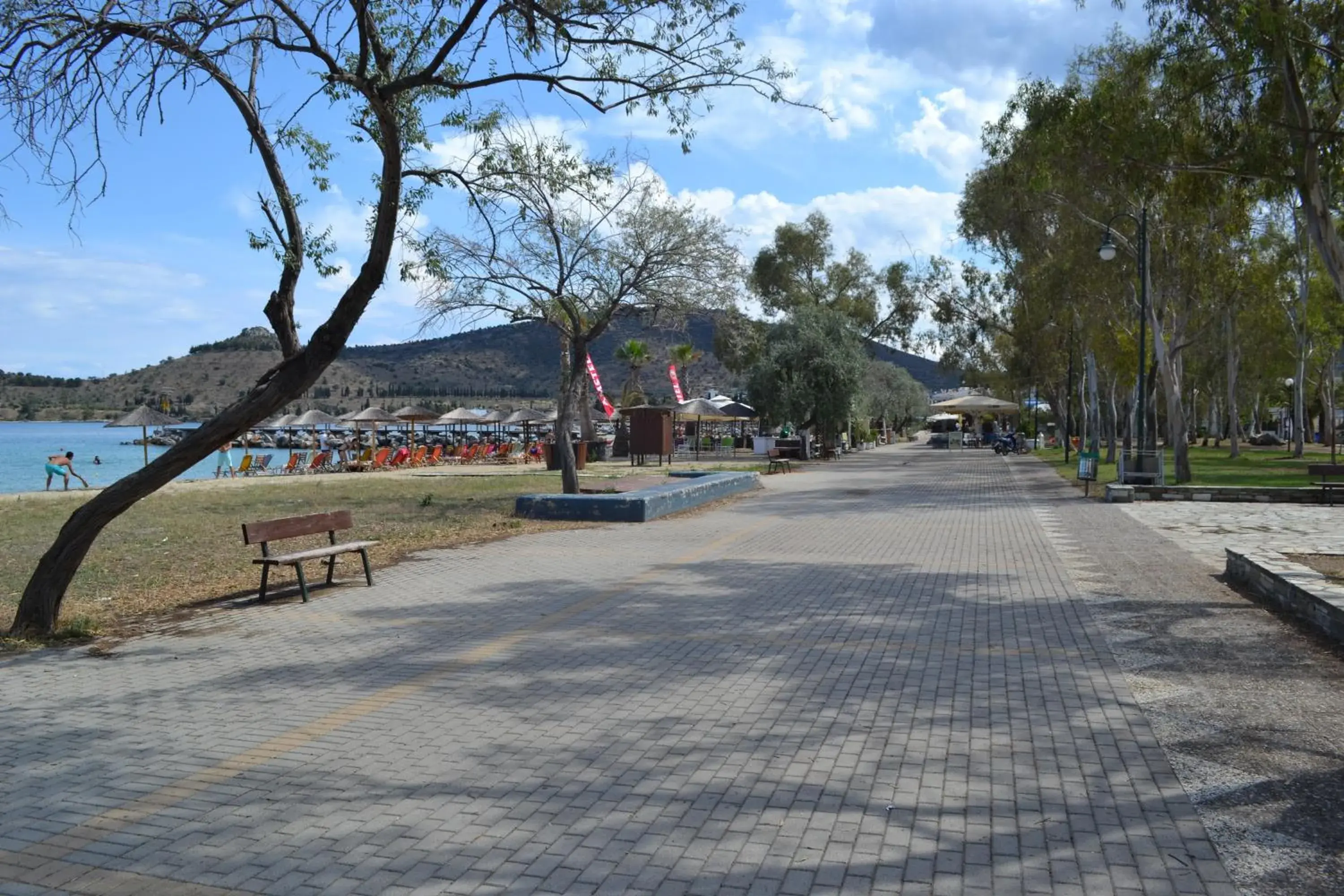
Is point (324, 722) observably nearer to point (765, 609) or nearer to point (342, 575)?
point (765, 609)

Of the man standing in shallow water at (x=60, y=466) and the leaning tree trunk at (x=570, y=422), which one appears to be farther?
the man standing in shallow water at (x=60, y=466)

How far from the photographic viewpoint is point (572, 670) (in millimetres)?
6703

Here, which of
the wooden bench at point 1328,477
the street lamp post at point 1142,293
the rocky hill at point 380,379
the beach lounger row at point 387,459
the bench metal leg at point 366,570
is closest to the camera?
the bench metal leg at point 366,570

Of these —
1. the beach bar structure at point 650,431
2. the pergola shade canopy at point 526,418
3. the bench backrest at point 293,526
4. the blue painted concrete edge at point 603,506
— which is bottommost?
the blue painted concrete edge at point 603,506

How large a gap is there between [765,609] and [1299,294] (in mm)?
39253

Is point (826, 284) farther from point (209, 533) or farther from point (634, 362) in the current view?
point (209, 533)

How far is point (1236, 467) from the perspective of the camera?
3331 centimetres

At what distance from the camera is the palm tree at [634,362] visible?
180 ft

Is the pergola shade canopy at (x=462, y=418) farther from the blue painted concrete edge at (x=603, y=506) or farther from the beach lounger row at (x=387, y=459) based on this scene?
the blue painted concrete edge at (x=603, y=506)

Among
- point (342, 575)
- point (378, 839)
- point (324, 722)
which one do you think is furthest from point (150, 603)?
point (378, 839)

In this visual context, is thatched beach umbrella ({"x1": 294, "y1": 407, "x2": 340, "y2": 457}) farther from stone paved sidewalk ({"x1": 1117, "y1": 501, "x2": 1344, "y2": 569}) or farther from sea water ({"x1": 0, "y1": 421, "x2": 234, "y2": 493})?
stone paved sidewalk ({"x1": 1117, "y1": 501, "x2": 1344, "y2": 569})

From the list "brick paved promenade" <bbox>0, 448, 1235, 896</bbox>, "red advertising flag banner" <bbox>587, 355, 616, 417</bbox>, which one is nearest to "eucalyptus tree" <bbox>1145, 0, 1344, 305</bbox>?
"brick paved promenade" <bbox>0, 448, 1235, 896</bbox>

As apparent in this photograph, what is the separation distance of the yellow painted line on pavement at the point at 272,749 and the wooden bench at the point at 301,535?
2.53 metres

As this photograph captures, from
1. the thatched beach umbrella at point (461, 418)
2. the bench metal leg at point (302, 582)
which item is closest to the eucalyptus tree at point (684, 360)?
the thatched beach umbrella at point (461, 418)
